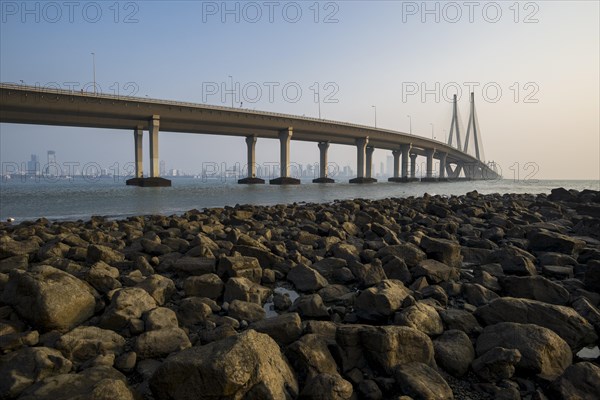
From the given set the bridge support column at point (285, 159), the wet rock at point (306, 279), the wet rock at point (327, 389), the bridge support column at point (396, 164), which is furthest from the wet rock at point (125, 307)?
the bridge support column at point (396, 164)

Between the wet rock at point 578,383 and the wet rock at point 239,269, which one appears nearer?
the wet rock at point 578,383

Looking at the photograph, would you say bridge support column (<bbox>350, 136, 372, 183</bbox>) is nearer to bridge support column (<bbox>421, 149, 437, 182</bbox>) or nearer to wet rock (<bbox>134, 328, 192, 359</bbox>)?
bridge support column (<bbox>421, 149, 437, 182</bbox>)

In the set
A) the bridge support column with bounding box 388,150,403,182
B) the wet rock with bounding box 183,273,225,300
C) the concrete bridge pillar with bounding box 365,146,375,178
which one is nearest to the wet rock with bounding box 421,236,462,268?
the wet rock with bounding box 183,273,225,300

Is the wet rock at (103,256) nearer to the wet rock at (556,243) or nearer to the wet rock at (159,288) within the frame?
the wet rock at (159,288)

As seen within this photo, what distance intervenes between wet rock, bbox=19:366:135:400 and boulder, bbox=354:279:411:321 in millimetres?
2833

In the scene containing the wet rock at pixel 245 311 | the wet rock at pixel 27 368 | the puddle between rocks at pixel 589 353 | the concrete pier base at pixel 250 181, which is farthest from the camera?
the concrete pier base at pixel 250 181

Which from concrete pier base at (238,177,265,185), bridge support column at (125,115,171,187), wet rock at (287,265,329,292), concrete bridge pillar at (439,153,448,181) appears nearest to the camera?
wet rock at (287,265,329,292)

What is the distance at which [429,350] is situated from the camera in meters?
3.70

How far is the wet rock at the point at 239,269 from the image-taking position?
621 cm

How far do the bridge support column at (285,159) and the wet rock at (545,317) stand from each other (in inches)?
2662

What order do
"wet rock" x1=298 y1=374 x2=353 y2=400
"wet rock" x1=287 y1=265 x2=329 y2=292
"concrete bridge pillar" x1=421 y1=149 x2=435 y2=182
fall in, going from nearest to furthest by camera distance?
"wet rock" x1=298 y1=374 x2=353 y2=400
"wet rock" x1=287 y1=265 x2=329 y2=292
"concrete bridge pillar" x1=421 y1=149 x2=435 y2=182

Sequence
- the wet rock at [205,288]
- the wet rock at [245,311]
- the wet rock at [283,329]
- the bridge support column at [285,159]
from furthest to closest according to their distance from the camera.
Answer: the bridge support column at [285,159] → the wet rock at [205,288] → the wet rock at [245,311] → the wet rock at [283,329]

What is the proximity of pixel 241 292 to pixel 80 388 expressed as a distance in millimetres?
2609

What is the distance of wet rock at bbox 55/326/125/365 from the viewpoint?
146 inches
